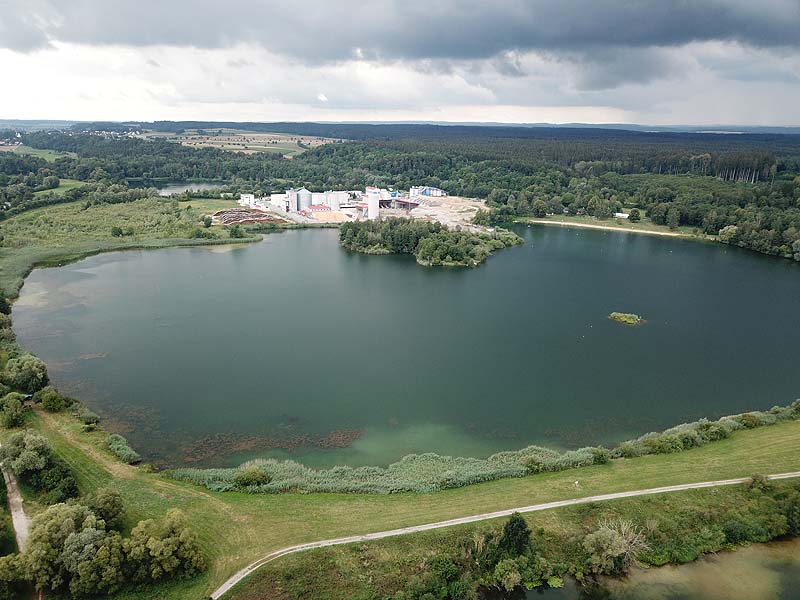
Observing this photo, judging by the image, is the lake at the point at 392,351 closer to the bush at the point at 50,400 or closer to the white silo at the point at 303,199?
the bush at the point at 50,400

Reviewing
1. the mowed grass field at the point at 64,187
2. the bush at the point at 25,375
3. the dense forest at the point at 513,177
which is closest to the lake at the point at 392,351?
the bush at the point at 25,375

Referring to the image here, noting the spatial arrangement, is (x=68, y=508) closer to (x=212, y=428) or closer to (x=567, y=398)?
(x=212, y=428)

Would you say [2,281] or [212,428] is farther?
[2,281]

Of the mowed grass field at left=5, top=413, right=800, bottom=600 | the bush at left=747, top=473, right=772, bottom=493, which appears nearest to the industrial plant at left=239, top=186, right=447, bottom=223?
the mowed grass field at left=5, top=413, right=800, bottom=600

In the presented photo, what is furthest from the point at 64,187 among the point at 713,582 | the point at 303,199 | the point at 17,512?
the point at 713,582

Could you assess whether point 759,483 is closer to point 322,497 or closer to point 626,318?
point 322,497

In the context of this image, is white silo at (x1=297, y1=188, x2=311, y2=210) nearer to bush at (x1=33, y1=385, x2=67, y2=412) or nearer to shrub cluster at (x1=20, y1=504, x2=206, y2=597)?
bush at (x1=33, y1=385, x2=67, y2=412)

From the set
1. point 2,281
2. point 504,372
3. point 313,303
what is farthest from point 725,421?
point 2,281
